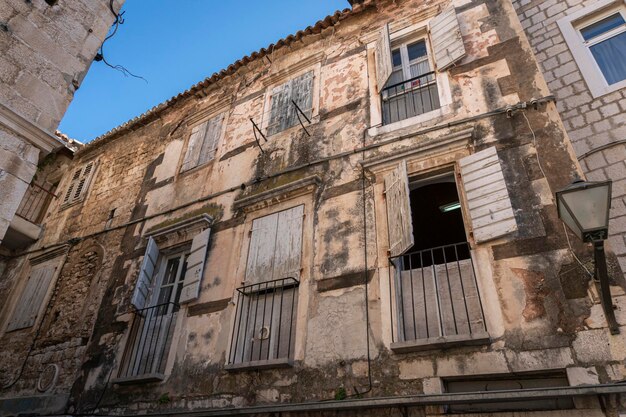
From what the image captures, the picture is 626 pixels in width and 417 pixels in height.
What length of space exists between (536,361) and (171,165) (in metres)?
8.36

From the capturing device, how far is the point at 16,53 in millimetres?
4031

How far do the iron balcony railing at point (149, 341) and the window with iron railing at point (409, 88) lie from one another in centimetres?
505

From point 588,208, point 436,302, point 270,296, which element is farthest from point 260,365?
point 588,208

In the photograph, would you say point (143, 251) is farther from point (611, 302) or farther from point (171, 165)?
point (611, 302)

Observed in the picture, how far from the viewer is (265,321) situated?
20.2 feet

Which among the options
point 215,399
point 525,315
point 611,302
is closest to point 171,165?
point 215,399

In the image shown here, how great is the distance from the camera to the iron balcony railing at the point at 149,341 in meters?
6.81

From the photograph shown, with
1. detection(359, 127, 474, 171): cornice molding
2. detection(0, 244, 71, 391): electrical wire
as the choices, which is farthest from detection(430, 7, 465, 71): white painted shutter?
detection(0, 244, 71, 391): electrical wire

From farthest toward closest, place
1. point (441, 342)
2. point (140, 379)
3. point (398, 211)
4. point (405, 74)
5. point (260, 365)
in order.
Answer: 1. point (405, 74)
2. point (140, 379)
3. point (398, 211)
4. point (260, 365)
5. point (441, 342)

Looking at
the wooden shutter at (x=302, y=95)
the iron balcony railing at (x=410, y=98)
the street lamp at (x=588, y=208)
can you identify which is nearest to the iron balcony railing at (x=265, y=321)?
the iron balcony railing at (x=410, y=98)

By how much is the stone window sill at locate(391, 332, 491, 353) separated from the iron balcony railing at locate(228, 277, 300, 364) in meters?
1.62

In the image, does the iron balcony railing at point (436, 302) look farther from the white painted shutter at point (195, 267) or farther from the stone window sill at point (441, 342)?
the white painted shutter at point (195, 267)

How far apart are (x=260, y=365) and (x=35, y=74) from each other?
4193mm

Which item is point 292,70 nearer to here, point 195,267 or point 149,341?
point 195,267
